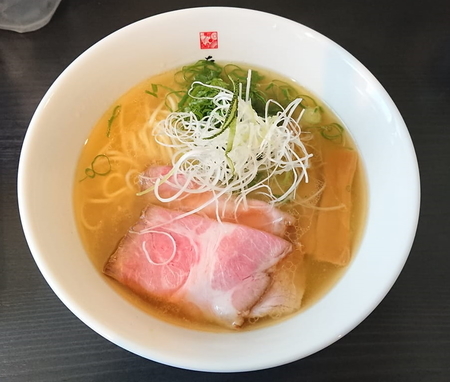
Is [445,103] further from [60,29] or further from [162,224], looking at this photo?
[60,29]

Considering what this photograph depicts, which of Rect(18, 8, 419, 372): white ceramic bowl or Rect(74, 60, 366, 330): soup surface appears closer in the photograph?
Rect(18, 8, 419, 372): white ceramic bowl

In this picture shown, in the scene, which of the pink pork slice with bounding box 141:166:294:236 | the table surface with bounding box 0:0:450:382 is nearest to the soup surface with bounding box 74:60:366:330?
the pink pork slice with bounding box 141:166:294:236

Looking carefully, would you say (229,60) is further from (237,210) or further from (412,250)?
(412,250)

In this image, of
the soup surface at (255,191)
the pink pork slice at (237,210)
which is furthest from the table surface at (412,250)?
the pink pork slice at (237,210)

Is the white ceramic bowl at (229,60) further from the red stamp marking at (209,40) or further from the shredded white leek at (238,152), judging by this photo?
the shredded white leek at (238,152)

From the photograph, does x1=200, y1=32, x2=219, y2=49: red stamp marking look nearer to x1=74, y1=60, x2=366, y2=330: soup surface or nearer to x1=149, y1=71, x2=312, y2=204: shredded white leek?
x1=74, y1=60, x2=366, y2=330: soup surface

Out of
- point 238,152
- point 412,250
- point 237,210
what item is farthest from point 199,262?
point 412,250

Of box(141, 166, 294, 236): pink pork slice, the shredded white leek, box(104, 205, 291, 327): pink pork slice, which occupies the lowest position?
box(104, 205, 291, 327): pink pork slice
